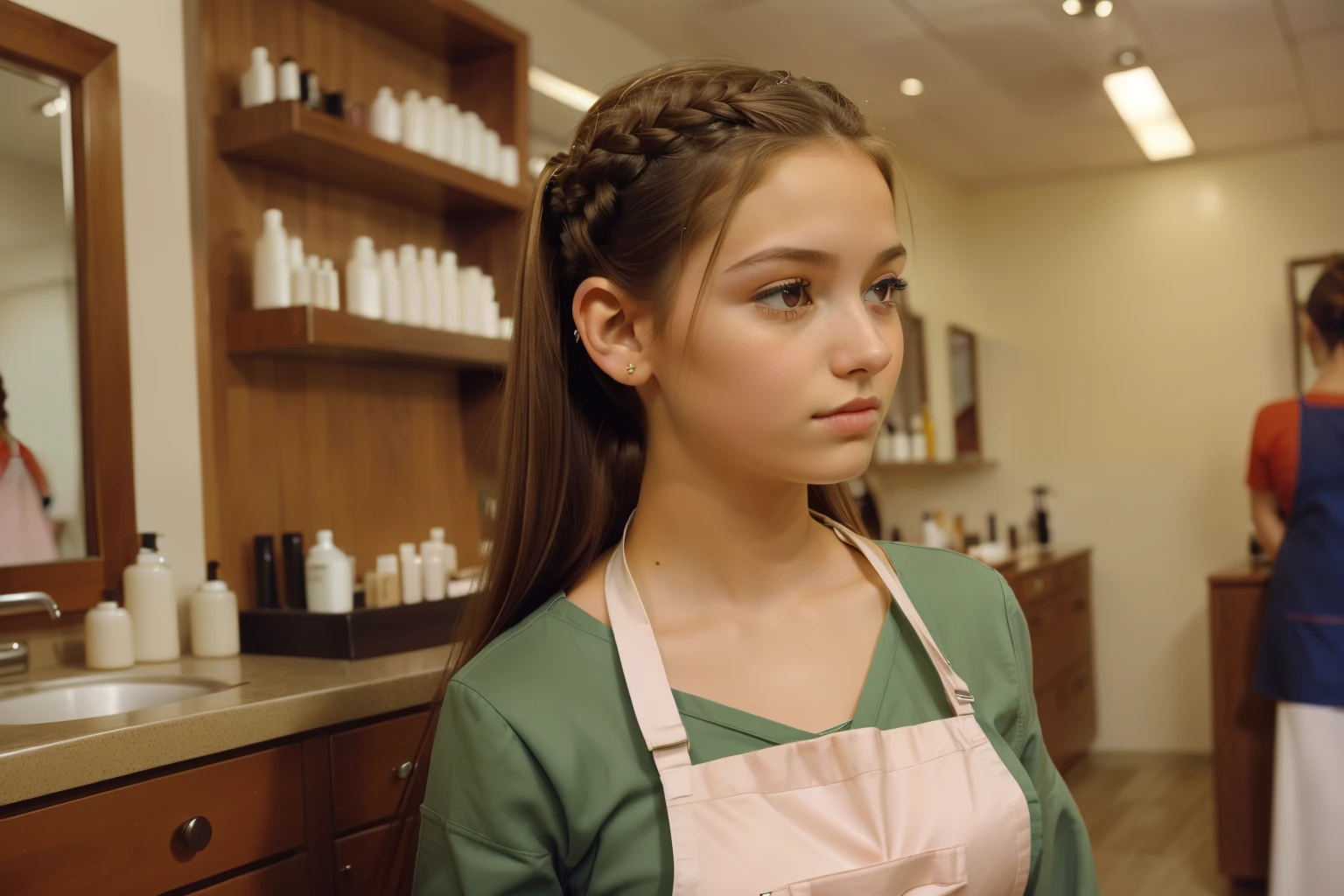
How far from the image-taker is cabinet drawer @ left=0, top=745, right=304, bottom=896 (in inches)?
48.5

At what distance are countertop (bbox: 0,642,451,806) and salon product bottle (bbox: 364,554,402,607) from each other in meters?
0.18

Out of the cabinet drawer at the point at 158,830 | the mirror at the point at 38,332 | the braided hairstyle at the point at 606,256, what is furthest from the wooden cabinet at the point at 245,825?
the mirror at the point at 38,332

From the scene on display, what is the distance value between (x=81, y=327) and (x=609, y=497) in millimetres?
1190

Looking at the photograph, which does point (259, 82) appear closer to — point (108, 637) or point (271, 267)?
point (271, 267)

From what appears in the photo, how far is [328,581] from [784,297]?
135 cm

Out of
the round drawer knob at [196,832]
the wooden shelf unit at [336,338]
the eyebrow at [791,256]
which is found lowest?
the round drawer knob at [196,832]

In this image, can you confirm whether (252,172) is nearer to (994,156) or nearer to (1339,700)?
(1339,700)

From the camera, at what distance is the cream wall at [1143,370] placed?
4996 millimetres

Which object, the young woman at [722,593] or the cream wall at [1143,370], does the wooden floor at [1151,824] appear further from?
the young woman at [722,593]

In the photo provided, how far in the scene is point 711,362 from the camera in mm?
992

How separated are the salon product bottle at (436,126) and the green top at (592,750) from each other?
1.59 meters

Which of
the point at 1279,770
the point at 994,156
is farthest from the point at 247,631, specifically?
the point at 994,156

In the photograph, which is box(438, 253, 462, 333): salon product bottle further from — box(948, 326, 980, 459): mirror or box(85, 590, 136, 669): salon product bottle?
box(948, 326, 980, 459): mirror

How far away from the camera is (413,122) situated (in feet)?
7.77
